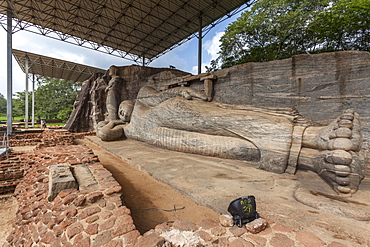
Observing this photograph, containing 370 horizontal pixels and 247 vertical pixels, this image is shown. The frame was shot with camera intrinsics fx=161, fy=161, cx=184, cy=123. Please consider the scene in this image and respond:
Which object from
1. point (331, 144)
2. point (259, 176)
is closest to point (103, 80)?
point (259, 176)

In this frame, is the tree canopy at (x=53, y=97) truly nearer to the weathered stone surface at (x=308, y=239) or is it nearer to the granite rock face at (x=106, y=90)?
the granite rock face at (x=106, y=90)

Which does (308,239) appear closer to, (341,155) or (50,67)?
(341,155)

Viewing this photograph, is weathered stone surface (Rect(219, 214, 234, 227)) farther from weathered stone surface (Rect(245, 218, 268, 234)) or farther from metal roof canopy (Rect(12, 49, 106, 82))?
metal roof canopy (Rect(12, 49, 106, 82))

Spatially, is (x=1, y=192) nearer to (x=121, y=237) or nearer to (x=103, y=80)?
(x=121, y=237)

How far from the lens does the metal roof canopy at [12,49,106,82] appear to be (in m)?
14.0

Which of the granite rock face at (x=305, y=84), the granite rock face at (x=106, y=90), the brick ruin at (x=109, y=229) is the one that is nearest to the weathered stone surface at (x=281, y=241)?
the brick ruin at (x=109, y=229)

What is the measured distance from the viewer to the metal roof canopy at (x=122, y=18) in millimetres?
10492

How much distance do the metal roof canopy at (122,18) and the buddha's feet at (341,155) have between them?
Result: 33.3ft

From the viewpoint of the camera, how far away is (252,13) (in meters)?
10.5

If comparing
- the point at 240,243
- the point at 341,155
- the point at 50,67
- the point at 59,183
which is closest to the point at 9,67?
the point at 50,67

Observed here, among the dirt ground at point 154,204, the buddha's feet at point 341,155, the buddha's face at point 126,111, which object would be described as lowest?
the dirt ground at point 154,204

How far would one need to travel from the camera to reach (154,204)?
233 cm

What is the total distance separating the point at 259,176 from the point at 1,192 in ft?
20.2

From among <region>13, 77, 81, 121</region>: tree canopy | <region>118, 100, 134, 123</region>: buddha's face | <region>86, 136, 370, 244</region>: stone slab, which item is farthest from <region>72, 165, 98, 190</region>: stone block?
<region>13, 77, 81, 121</region>: tree canopy
